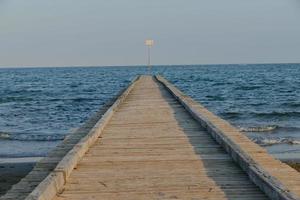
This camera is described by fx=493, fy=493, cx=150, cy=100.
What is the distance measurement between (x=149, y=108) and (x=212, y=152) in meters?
6.69

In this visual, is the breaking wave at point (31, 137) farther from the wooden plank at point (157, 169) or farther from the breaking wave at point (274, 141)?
the wooden plank at point (157, 169)

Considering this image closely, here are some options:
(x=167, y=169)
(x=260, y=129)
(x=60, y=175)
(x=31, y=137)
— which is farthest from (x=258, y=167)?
(x=260, y=129)

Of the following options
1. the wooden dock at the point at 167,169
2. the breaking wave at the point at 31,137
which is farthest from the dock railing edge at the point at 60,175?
the breaking wave at the point at 31,137

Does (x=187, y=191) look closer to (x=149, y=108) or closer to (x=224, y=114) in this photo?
(x=149, y=108)

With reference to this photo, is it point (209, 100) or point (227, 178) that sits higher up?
point (227, 178)

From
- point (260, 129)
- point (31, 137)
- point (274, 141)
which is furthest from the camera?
point (260, 129)

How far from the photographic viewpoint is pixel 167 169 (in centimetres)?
566

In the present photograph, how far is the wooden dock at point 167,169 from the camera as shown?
180 inches

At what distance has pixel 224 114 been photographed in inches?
1006

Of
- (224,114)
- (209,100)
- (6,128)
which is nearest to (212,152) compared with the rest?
(6,128)

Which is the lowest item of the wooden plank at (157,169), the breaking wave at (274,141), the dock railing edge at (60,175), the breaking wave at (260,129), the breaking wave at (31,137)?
the breaking wave at (31,137)

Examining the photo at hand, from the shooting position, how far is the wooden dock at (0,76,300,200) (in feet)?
15.0

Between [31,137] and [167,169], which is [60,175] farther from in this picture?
[31,137]

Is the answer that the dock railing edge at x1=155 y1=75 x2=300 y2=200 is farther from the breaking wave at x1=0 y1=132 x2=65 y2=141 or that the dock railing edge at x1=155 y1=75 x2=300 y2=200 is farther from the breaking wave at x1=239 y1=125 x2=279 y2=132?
the breaking wave at x1=239 y1=125 x2=279 y2=132
